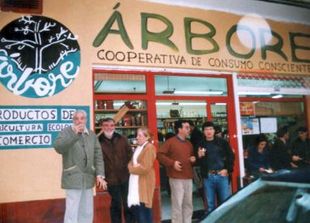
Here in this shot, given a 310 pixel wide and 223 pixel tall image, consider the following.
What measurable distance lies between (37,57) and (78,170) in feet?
7.08

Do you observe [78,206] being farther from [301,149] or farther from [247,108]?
[301,149]

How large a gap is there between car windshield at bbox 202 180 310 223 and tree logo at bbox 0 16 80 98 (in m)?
4.35

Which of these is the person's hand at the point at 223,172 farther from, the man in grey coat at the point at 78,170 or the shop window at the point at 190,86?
the man in grey coat at the point at 78,170

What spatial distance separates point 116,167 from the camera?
5.93 meters

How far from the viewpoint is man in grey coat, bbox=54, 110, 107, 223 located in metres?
5.16

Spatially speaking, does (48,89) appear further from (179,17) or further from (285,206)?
(285,206)

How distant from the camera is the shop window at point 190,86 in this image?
24.6 ft

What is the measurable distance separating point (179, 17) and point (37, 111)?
3.29 metres

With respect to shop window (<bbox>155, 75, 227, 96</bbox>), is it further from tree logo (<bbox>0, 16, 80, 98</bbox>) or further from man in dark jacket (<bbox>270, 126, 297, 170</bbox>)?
tree logo (<bbox>0, 16, 80, 98</bbox>)

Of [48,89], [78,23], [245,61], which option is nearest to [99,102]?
[48,89]

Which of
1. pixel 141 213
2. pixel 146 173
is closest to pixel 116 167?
pixel 146 173

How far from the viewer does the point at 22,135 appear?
603 cm

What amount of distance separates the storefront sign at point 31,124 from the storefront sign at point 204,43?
1.23 metres

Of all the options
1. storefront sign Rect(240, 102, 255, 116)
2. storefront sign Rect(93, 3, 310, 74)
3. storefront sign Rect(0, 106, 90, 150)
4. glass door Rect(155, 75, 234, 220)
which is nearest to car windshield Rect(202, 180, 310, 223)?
storefront sign Rect(0, 106, 90, 150)
